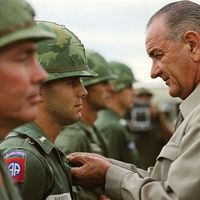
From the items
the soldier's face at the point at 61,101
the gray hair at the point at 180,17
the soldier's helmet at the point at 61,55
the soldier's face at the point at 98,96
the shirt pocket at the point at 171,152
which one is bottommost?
the soldier's face at the point at 98,96

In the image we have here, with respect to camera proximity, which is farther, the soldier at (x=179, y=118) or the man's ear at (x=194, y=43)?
the man's ear at (x=194, y=43)

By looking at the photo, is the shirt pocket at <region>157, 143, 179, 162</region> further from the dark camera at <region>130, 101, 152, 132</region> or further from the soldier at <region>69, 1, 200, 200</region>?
the dark camera at <region>130, 101, 152, 132</region>

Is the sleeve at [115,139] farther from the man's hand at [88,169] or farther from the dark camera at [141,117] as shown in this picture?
the man's hand at [88,169]

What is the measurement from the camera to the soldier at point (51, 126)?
129 inches

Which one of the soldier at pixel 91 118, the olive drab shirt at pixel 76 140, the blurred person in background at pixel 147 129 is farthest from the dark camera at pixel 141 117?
the olive drab shirt at pixel 76 140

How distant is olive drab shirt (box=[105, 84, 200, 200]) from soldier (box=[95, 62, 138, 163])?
424 cm

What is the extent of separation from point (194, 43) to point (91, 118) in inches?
129

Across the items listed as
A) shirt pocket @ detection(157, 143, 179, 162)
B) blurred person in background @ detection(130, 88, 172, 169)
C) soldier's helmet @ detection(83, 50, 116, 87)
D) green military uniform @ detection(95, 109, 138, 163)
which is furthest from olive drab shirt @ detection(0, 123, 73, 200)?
blurred person in background @ detection(130, 88, 172, 169)

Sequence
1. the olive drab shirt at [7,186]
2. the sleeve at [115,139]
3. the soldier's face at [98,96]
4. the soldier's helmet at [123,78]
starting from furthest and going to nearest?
the soldier's helmet at [123,78]
the sleeve at [115,139]
the soldier's face at [98,96]
the olive drab shirt at [7,186]

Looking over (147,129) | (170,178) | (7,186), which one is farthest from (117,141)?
(7,186)

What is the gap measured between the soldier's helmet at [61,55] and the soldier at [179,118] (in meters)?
0.40

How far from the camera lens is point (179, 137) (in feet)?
11.5

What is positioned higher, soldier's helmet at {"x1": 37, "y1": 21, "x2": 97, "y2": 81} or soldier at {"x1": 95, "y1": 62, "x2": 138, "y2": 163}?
soldier's helmet at {"x1": 37, "y1": 21, "x2": 97, "y2": 81}

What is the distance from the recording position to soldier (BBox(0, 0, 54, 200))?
7.41ft
